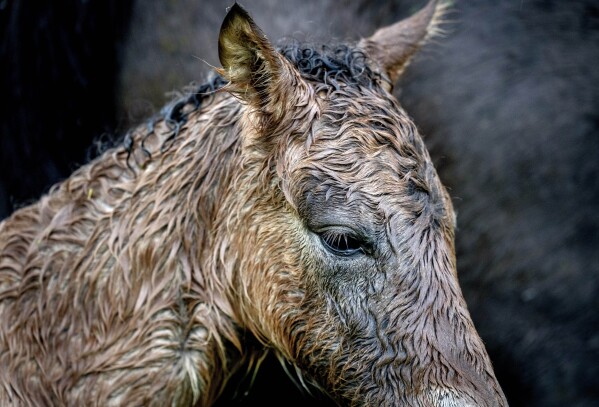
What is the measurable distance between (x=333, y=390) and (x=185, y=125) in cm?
158

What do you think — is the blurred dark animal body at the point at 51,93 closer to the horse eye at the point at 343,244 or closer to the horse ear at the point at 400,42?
the horse ear at the point at 400,42

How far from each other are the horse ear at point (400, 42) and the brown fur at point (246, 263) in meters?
0.62

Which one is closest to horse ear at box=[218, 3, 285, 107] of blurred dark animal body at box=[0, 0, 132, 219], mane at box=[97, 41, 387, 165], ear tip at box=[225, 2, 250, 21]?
ear tip at box=[225, 2, 250, 21]

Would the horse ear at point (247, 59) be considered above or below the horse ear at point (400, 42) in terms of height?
above

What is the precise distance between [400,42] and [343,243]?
1593 millimetres

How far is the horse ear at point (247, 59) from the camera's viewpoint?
361 centimetres

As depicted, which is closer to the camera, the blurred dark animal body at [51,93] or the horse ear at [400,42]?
the horse ear at [400,42]

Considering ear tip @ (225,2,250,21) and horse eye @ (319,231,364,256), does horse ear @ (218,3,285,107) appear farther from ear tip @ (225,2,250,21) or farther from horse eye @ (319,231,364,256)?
horse eye @ (319,231,364,256)

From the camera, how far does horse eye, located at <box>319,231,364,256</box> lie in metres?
3.54

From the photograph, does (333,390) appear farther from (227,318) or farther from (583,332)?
(583,332)

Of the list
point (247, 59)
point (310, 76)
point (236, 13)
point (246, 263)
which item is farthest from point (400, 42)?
point (246, 263)

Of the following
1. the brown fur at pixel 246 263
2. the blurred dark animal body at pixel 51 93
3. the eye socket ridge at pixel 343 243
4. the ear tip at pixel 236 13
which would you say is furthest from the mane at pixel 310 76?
the blurred dark animal body at pixel 51 93

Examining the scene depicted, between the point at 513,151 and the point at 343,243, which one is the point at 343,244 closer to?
the point at 343,243

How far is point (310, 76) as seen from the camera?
158 inches
